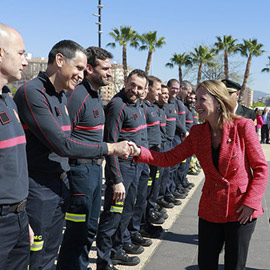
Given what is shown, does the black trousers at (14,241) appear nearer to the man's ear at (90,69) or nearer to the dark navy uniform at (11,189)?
the dark navy uniform at (11,189)

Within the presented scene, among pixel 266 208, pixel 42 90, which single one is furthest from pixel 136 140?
pixel 266 208

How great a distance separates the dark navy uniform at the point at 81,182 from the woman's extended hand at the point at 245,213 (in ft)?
4.70

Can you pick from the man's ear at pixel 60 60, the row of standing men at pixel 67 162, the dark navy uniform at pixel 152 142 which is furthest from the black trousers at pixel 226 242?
the dark navy uniform at pixel 152 142

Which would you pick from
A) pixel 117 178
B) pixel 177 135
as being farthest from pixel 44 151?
pixel 177 135

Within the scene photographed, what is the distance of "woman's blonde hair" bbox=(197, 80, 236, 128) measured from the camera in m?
3.02

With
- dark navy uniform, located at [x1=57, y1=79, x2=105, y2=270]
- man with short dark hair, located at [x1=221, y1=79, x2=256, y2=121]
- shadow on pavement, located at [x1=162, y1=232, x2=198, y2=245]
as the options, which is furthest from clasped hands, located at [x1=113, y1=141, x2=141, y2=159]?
shadow on pavement, located at [x1=162, y1=232, x2=198, y2=245]

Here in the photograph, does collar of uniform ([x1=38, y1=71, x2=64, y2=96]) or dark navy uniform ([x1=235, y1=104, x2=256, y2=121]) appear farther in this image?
dark navy uniform ([x1=235, y1=104, x2=256, y2=121])

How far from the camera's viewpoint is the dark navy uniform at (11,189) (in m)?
2.27

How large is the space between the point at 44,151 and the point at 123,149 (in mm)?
783

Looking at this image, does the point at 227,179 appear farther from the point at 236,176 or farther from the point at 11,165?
the point at 11,165

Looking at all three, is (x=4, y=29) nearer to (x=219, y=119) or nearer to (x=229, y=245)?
(x=219, y=119)

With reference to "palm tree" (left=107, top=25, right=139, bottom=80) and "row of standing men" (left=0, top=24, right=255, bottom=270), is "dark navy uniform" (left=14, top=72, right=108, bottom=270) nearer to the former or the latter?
"row of standing men" (left=0, top=24, right=255, bottom=270)

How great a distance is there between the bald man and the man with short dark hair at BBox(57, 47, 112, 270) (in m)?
1.10

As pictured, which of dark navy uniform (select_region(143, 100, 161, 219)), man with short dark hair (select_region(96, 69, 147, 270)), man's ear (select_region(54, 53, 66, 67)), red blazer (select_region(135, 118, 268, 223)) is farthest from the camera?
dark navy uniform (select_region(143, 100, 161, 219))
